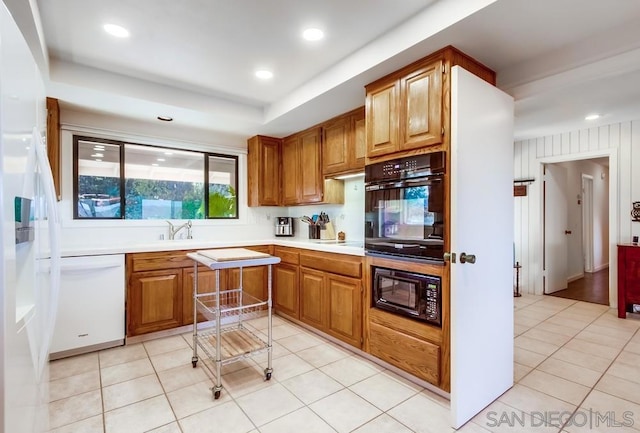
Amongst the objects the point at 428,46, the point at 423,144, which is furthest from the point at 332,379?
the point at 428,46

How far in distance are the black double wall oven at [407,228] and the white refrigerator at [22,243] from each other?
1.95m

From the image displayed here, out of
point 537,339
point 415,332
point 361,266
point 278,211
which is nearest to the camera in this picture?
point 415,332

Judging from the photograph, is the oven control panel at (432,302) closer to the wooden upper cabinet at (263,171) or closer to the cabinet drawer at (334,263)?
the cabinet drawer at (334,263)

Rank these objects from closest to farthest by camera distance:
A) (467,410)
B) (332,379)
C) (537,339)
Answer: (467,410) < (332,379) < (537,339)

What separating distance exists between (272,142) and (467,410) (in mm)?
3589

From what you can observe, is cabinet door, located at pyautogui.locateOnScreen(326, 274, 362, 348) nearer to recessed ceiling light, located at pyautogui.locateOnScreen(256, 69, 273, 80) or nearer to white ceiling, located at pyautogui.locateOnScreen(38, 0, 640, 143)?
white ceiling, located at pyautogui.locateOnScreen(38, 0, 640, 143)

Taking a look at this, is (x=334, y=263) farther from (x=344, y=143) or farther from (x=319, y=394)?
(x=344, y=143)

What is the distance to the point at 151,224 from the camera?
12.1ft

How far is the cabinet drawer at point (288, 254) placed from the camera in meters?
3.47

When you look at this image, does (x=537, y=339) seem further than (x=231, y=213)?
No

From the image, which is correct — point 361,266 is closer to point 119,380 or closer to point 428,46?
point 428,46

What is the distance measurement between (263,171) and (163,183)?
1.22 metres

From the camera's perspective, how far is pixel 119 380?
2.35 m

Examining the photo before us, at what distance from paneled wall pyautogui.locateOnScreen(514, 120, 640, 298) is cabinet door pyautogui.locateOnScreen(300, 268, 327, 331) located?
146 inches
